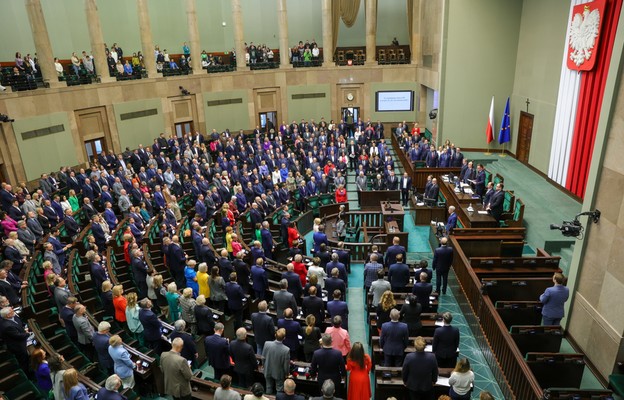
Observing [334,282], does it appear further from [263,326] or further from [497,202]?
[497,202]

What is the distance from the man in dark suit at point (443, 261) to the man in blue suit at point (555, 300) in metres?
2.17

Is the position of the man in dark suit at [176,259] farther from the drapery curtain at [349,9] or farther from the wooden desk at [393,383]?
the drapery curtain at [349,9]

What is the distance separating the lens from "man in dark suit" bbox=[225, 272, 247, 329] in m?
7.83

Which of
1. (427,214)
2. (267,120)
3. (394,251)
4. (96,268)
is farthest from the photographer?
(267,120)

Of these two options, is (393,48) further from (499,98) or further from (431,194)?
(431,194)

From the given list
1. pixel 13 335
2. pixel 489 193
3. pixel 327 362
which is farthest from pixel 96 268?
pixel 489 193

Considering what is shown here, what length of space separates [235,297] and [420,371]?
12.2 feet

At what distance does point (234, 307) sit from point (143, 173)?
841 cm

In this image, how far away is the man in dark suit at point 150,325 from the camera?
6.61 meters

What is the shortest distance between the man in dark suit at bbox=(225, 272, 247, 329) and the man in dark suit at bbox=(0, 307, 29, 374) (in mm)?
3192

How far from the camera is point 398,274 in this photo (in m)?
8.35

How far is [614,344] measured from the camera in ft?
21.0

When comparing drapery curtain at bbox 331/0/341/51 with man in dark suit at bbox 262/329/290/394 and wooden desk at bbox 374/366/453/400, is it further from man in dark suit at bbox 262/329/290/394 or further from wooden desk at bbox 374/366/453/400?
man in dark suit at bbox 262/329/290/394

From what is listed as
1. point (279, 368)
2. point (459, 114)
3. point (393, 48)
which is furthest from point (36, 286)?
point (393, 48)
